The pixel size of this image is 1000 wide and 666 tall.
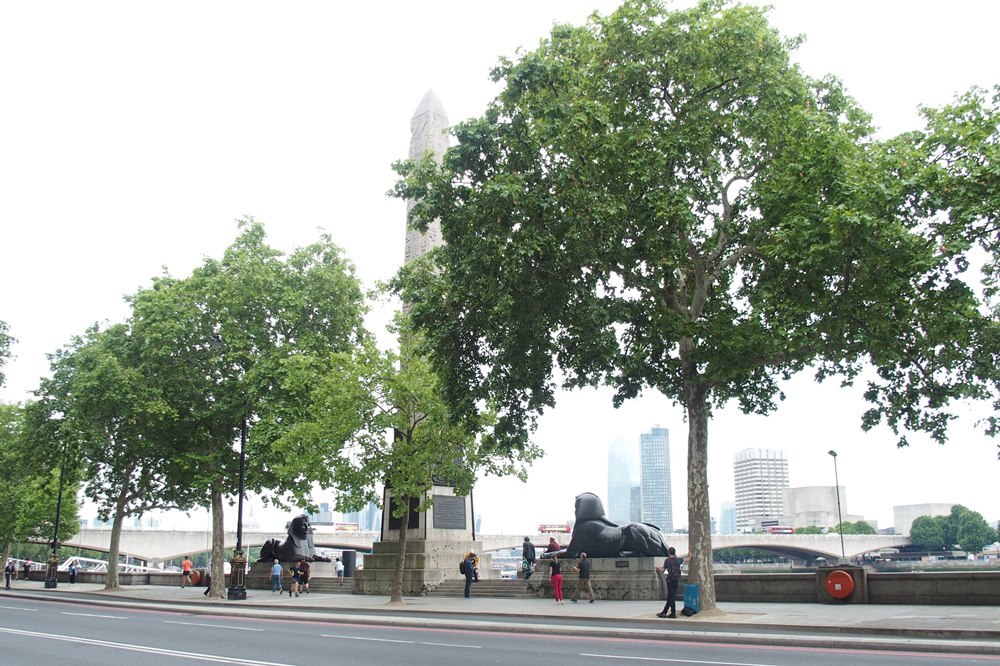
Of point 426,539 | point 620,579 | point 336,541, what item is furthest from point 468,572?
point 336,541

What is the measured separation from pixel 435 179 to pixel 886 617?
581 inches

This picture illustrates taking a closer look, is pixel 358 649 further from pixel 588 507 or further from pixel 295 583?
pixel 295 583

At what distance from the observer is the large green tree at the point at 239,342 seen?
111 feet

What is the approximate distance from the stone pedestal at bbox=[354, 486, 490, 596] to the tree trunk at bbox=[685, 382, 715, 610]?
13.1 meters

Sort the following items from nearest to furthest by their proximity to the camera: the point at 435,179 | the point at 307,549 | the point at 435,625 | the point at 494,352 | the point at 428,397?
the point at 435,625 < the point at 435,179 < the point at 494,352 < the point at 428,397 < the point at 307,549

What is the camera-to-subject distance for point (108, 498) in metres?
43.0

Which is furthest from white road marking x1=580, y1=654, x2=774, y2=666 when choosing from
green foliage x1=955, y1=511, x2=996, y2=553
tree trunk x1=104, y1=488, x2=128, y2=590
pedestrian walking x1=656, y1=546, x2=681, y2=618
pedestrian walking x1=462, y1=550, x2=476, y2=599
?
green foliage x1=955, y1=511, x2=996, y2=553

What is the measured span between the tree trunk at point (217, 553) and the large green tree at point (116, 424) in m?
2.11

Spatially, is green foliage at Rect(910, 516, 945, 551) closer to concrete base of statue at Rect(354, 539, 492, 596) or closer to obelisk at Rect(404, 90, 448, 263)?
concrete base of statue at Rect(354, 539, 492, 596)

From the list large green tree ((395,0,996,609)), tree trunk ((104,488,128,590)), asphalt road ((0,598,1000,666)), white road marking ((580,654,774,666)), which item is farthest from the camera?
tree trunk ((104,488,128,590))

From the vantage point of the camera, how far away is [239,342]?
34094 millimetres

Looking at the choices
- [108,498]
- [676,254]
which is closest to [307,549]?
[108,498]

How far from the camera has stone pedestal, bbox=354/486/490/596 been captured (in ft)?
103

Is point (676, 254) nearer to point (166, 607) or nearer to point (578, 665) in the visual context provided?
point (578, 665)
